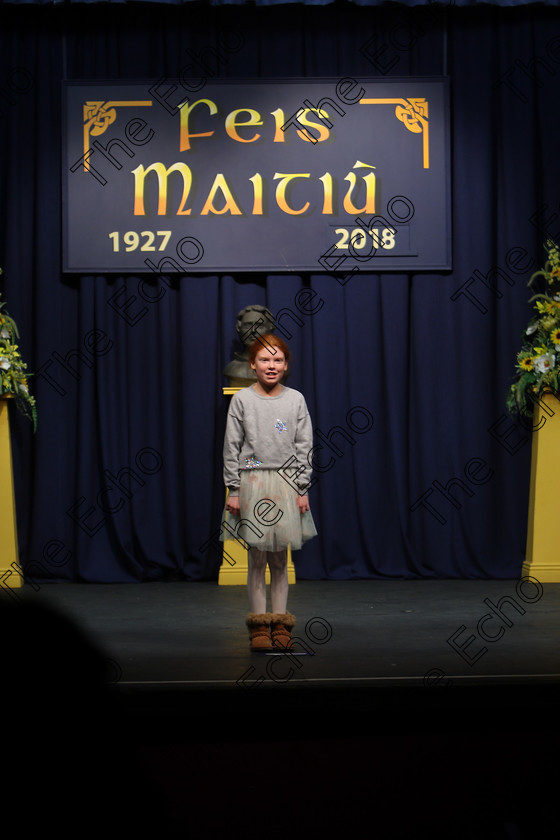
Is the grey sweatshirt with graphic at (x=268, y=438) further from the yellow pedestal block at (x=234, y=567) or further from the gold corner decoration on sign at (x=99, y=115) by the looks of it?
the gold corner decoration on sign at (x=99, y=115)

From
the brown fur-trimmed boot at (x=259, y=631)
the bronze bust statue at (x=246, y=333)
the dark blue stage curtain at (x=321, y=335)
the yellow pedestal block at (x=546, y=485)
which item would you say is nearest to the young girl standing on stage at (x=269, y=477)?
the brown fur-trimmed boot at (x=259, y=631)

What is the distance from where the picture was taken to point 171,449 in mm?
5914

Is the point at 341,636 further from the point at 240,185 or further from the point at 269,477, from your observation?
the point at 240,185

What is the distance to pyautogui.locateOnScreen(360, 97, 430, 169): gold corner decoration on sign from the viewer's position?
594 centimetres

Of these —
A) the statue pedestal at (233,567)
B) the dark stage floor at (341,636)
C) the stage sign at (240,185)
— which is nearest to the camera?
A: the dark stage floor at (341,636)

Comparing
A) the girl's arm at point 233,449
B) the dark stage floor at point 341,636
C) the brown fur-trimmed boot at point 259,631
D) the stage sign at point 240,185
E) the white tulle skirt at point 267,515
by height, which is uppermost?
the stage sign at point 240,185

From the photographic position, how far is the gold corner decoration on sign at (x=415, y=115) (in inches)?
234

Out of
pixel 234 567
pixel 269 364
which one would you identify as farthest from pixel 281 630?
pixel 234 567

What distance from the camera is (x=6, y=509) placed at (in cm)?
550

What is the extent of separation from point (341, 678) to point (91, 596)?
7.57 ft

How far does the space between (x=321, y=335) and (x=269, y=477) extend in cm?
224

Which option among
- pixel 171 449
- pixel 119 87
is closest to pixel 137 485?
pixel 171 449

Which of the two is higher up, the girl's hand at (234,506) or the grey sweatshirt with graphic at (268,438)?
the grey sweatshirt with graphic at (268,438)

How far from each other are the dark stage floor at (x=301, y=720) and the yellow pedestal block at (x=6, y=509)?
0.45 meters
